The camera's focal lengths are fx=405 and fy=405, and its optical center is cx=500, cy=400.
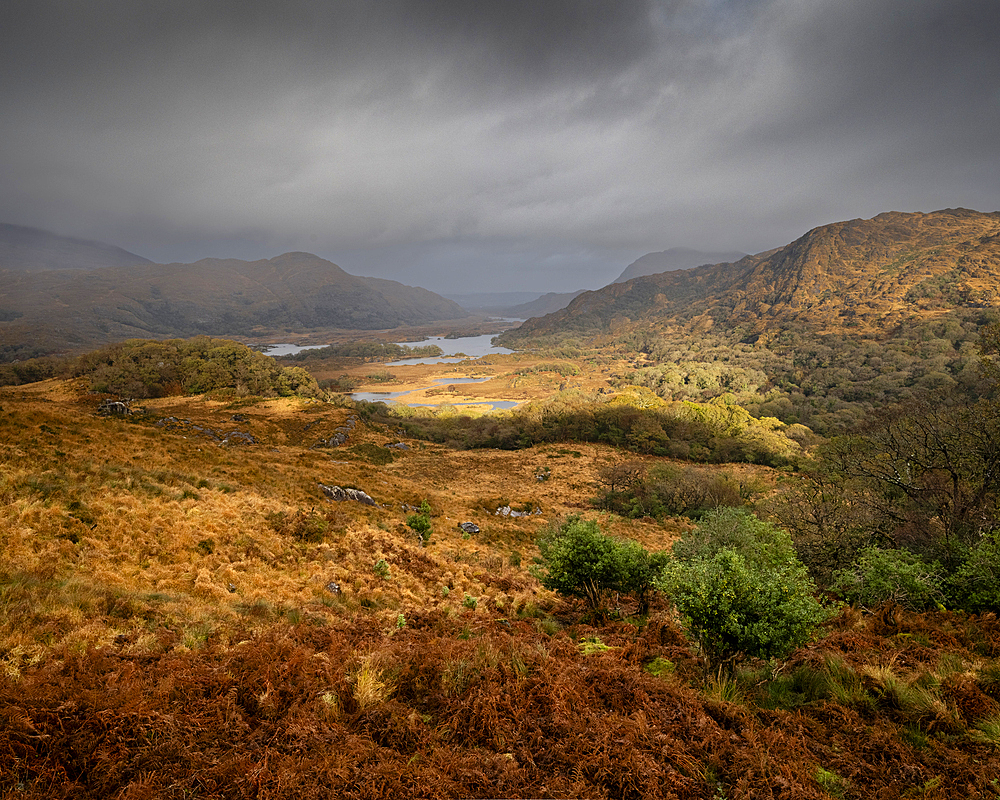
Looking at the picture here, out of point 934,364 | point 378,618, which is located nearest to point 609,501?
point 378,618

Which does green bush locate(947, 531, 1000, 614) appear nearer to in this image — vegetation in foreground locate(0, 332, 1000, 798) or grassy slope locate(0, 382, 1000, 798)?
vegetation in foreground locate(0, 332, 1000, 798)

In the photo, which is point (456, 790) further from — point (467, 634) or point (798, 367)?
point (798, 367)

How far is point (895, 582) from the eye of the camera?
9.70 meters

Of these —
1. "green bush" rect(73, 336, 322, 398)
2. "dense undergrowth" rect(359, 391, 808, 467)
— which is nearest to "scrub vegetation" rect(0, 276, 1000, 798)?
"dense undergrowth" rect(359, 391, 808, 467)

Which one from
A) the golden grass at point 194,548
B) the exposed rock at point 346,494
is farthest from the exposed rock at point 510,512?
the exposed rock at point 346,494

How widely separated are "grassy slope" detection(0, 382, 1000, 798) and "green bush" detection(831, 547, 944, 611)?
0.83 meters

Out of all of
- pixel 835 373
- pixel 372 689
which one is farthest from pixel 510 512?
pixel 835 373

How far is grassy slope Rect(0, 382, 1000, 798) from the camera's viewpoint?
4.08 m

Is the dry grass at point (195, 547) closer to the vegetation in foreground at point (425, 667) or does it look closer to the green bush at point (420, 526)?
the vegetation in foreground at point (425, 667)

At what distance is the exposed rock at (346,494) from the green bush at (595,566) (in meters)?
11.9

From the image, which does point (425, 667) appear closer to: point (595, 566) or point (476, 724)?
point (476, 724)

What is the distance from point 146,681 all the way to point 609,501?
34204mm

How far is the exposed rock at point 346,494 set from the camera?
63.6 feet

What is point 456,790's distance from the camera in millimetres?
3988
